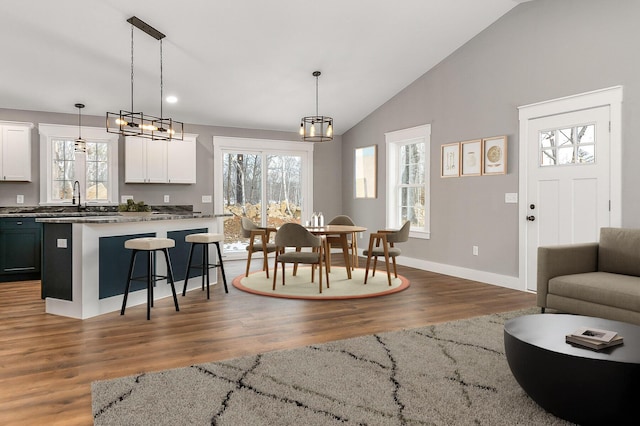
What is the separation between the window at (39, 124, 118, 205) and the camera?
21.0ft

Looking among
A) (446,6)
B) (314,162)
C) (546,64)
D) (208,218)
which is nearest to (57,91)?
(208,218)

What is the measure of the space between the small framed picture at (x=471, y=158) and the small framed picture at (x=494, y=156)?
6 centimetres

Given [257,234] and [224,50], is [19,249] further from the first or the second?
[224,50]

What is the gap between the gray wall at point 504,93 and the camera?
4098 mm

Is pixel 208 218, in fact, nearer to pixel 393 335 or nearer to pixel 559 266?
pixel 393 335

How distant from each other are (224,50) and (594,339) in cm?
490

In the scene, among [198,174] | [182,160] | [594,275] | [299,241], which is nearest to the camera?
[594,275]

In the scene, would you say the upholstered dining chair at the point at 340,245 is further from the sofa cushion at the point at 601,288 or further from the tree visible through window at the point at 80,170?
the tree visible through window at the point at 80,170

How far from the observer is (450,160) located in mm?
6082

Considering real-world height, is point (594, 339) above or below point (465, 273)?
above

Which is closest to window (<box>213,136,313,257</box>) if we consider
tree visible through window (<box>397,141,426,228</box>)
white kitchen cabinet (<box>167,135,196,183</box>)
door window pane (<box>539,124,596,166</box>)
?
white kitchen cabinet (<box>167,135,196,183</box>)

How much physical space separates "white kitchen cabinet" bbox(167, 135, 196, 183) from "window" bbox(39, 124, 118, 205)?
81 centimetres

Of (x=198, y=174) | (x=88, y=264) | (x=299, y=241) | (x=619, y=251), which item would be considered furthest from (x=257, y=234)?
(x=619, y=251)

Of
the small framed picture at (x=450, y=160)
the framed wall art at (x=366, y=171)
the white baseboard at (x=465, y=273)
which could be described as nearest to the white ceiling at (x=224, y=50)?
the framed wall art at (x=366, y=171)
